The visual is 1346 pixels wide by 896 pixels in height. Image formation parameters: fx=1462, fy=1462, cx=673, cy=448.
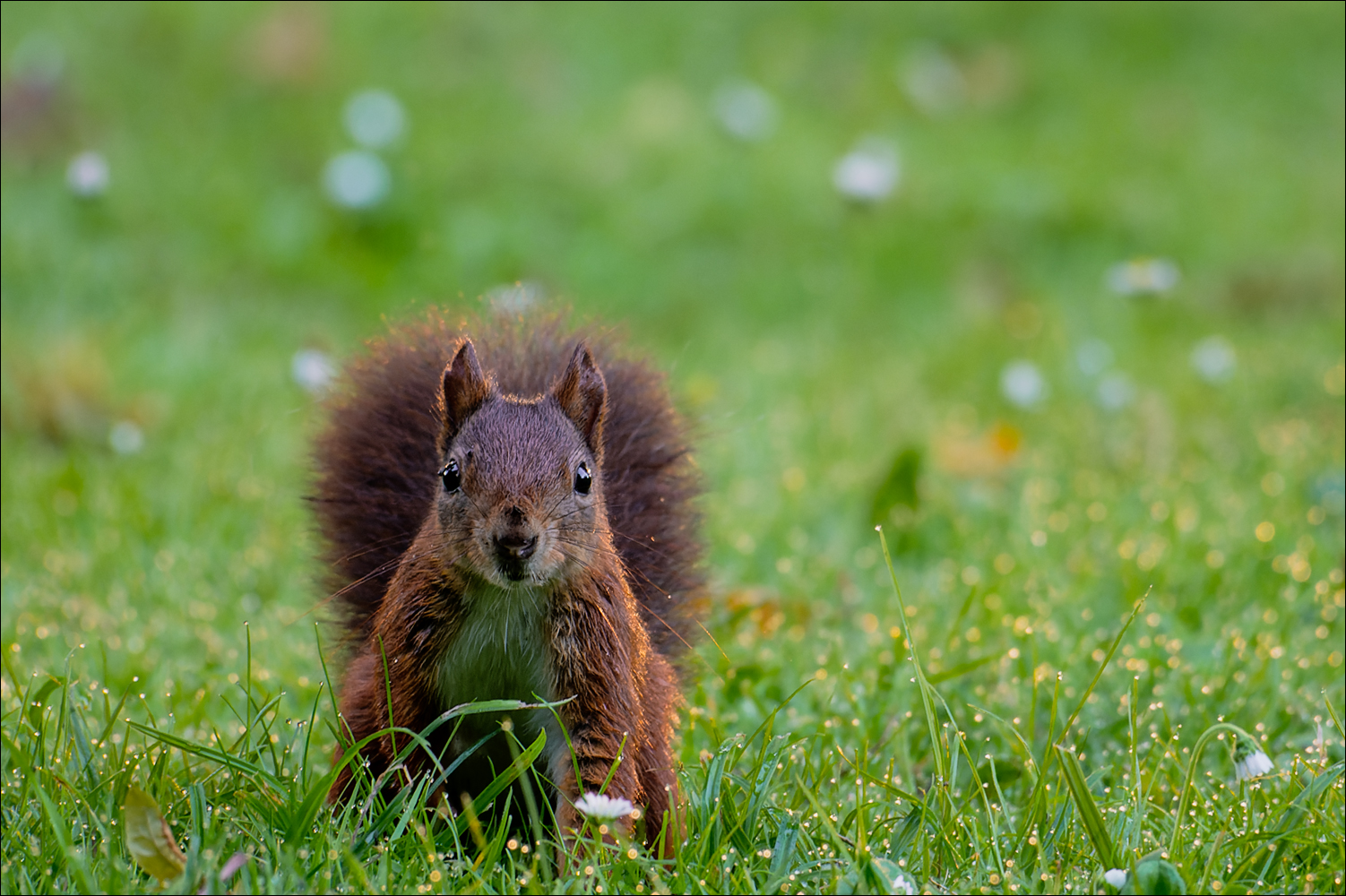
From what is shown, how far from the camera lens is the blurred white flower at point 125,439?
4.50 metres

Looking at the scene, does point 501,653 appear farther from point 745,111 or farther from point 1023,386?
point 745,111

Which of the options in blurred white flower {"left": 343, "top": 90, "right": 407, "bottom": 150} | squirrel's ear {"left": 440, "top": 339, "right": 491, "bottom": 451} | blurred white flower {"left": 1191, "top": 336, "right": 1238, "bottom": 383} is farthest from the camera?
blurred white flower {"left": 343, "top": 90, "right": 407, "bottom": 150}

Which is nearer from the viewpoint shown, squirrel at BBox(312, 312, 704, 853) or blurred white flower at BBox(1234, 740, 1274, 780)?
squirrel at BBox(312, 312, 704, 853)

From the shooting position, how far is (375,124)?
22.1 ft

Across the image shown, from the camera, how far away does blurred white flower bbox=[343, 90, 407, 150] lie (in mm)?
6695

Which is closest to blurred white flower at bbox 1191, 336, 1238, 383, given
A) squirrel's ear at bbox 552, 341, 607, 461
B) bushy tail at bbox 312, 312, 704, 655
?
bushy tail at bbox 312, 312, 704, 655

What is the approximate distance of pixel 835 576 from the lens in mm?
3857

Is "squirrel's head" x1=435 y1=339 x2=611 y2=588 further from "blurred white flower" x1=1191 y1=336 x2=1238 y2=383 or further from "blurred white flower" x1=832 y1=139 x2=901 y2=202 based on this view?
"blurred white flower" x1=832 y1=139 x2=901 y2=202

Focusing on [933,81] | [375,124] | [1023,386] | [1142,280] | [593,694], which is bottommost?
[1023,386]

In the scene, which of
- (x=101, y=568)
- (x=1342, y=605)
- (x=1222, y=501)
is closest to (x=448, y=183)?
(x=101, y=568)

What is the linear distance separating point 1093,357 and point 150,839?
4292 millimetres

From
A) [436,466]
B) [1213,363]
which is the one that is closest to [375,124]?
[1213,363]

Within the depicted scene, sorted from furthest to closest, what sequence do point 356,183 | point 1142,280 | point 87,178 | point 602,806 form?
point 356,183, point 1142,280, point 87,178, point 602,806

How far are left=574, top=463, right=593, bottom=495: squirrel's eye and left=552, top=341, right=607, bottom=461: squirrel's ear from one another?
79 millimetres
